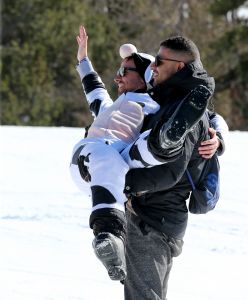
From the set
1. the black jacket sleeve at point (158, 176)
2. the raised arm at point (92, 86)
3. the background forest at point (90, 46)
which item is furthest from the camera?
the background forest at point (90, 46)

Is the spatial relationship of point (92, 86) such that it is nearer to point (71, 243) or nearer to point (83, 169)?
point (83, 169)

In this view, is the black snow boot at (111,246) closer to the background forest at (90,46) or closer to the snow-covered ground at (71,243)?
the snow-covered ground at (71,243)

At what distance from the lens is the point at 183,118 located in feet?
10.5

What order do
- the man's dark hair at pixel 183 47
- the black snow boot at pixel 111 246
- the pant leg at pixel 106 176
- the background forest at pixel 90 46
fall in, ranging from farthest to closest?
the background forest at pixel 90 46 < the man's dark hair at pixel 183 47 < the pant leg at pixel 106 176 < the black snow boot at pixel 111 246

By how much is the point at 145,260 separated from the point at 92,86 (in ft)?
3.47

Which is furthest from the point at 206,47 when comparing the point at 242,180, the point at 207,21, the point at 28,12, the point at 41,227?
the point at 41,227

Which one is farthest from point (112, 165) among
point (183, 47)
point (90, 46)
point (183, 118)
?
point (90, 46)

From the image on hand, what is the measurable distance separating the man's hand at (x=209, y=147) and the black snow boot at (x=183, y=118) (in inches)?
10.5

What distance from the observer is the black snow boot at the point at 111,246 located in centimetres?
312

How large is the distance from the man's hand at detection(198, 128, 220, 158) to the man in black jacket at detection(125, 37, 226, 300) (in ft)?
0.07

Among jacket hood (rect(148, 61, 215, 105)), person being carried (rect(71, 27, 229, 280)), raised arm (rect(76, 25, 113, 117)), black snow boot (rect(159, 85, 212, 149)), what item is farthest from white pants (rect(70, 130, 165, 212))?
raised arm (rect(76, 25, 113, 117))

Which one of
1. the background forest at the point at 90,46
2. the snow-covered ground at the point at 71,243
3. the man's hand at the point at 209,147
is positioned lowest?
the background forest at the point at 90,46

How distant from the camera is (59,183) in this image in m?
8.93

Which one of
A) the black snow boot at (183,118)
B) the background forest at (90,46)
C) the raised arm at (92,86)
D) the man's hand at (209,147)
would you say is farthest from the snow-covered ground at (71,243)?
the background forest at (90,46)
